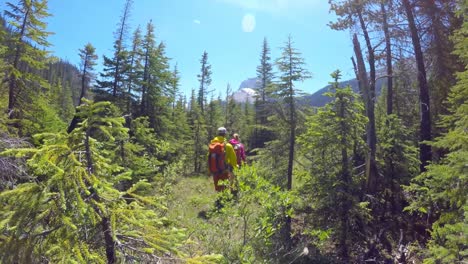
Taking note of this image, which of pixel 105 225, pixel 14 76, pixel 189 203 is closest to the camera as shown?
pixel 105 225

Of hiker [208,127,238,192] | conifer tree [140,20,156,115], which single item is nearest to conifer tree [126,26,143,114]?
conifer tree [140,20,156,115]

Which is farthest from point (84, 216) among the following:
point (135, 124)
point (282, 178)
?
point (135, 124)

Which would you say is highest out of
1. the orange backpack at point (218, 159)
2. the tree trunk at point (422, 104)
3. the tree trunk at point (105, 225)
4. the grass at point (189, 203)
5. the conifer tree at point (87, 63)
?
the conifer tree at point (87, 63)

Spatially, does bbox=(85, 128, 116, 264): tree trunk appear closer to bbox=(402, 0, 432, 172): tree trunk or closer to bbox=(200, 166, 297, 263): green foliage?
bbox=(200, 166, 297, 263): green foliage

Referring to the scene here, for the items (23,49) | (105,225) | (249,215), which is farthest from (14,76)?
(105,225)

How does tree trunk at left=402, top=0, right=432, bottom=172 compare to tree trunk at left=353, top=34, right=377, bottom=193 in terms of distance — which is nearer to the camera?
tree trunk at left=353, top=34, right=377, bottom=193

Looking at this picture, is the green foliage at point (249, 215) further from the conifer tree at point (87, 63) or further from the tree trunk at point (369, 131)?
the conifer tree at point (87, 63)

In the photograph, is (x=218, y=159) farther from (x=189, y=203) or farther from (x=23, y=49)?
(x=23, y=49)

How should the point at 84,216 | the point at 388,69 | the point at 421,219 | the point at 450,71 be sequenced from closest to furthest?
the point at 84,216 → the point at 421,219 → the point at 450,71 → the point at 388,69

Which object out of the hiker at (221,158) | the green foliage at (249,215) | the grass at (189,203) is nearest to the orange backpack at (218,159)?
the hiker at (221,158)

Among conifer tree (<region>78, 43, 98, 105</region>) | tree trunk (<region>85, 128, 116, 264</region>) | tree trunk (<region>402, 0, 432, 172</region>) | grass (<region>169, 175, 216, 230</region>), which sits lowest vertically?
grass (<region>169, 175, 216, 230</region>)

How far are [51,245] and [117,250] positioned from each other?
49 cm

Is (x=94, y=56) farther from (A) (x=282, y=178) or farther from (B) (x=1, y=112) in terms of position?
(A) (x=282, y=178)

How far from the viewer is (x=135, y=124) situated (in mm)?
11477
